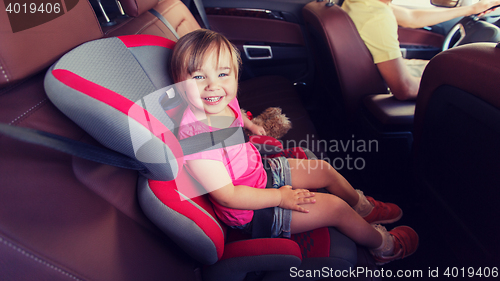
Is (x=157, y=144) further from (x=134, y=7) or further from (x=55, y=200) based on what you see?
(x=134, y=7)

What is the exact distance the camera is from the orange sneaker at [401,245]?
946 mm

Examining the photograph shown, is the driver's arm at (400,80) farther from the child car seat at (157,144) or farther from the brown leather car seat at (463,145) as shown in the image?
the child car seat at (157,144)

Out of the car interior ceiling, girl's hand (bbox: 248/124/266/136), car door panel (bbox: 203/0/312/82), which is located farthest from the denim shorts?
car door panel (bbox: 203/0/312/82)

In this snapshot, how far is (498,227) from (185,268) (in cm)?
85

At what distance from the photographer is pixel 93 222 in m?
0.49

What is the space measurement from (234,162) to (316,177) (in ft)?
1.14

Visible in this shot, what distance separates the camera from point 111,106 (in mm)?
466

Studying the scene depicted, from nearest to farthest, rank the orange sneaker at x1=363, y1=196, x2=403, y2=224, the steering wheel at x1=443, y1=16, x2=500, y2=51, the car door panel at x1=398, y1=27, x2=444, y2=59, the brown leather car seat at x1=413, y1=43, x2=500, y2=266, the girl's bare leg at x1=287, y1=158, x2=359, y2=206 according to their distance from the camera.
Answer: the brown leather car seat at x1=413, y1=43, x2=500, y2=266
the girl's bare leg at x1=287, y1=158, x2=359, y2=206
the orange sneaker at x1=363, y1=196, x2=403, y2=224
the steering wheel at x1=443, y1=16, x2=500, y2=51
the car door panel at x1=398, y1=27, x2=444, y2=59

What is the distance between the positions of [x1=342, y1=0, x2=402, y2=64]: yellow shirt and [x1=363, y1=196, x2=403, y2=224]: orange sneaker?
68 centimetres

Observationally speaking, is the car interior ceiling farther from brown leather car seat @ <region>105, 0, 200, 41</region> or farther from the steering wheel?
the steering wheel

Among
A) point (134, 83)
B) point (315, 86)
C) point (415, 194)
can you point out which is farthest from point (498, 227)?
point (315, 86)

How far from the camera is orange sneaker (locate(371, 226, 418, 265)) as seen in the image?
0.95 m

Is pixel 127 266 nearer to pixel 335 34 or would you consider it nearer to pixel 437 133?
pixel 437 133

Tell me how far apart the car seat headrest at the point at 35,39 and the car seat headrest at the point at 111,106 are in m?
0.03
